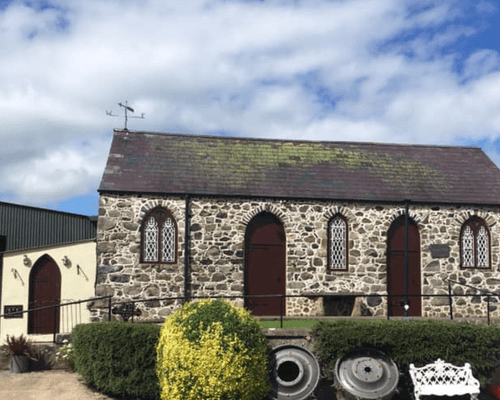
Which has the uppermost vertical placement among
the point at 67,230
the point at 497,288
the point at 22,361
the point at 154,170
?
the point at 154,170

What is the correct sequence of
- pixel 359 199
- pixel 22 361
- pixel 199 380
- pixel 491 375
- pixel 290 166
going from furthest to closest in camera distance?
1. pixel 290 166
2. pixel 359 199
3. pixel 22 361
4. pixel 491 375
5. pixel 199 380

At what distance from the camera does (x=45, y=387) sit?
1249 centimetres

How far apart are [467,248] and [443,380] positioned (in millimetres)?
8795

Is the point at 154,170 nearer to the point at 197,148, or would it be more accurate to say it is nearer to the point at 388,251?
the point at 197,148

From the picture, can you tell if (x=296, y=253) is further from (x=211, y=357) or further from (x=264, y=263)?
(x=211, y=357)

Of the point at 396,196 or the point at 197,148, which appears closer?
the point at 396,196

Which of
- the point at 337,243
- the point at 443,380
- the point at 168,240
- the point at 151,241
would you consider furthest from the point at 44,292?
the point at 443,380

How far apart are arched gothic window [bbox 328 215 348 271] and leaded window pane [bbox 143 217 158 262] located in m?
5.18

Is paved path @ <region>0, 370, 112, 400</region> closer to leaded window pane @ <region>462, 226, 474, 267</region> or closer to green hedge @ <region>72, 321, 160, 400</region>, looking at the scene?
green hedge @ <region>72, 321, 160, 400</region>

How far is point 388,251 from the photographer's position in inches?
765

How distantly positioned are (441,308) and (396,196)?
366 centimetres

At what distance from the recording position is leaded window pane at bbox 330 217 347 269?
750 inches

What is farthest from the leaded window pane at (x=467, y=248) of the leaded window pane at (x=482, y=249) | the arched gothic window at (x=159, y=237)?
the arched gothic window at (x=159, y=237)

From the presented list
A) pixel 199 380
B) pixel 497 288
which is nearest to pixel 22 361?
pixel 199 380
